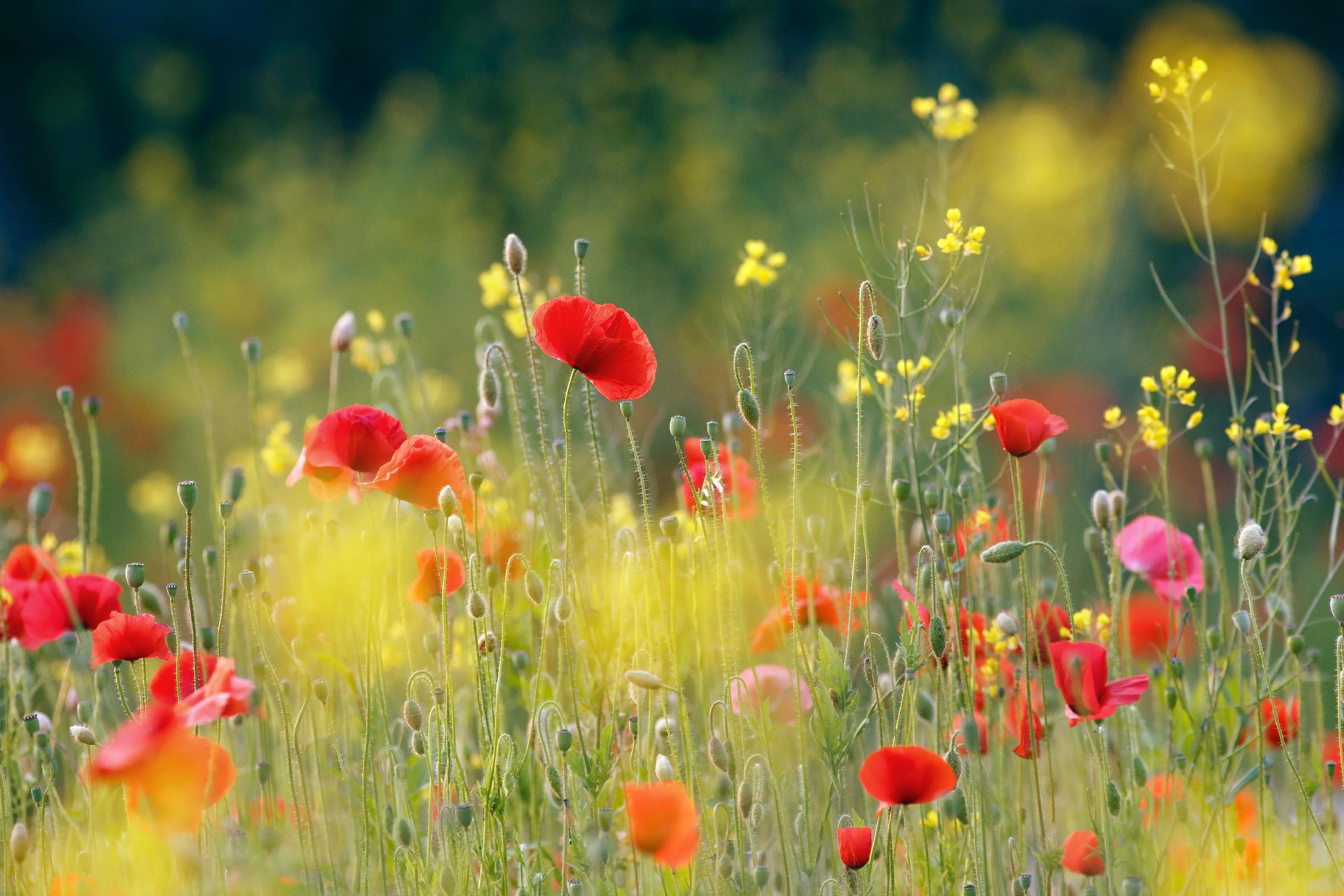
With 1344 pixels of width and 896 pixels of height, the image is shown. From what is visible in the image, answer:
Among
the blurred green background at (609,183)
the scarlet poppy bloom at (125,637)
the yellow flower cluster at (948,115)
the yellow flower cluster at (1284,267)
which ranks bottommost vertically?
the scarlet poppy bloom at (125,637)

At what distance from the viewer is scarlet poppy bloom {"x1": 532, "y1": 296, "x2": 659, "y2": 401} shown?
4.14ft

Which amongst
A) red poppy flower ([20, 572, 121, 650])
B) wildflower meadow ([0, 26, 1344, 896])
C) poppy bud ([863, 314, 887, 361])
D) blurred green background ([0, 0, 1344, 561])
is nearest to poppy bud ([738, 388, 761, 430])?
wildflower meadow ([0, 26, 1344, 896])

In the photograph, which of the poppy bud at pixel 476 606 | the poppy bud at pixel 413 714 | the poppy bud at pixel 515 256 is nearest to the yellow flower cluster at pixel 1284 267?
the poppy bud at pixel 515 256

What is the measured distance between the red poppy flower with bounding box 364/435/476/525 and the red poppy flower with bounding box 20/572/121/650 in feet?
1.22

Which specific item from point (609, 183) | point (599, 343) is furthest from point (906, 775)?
point (609, 183)

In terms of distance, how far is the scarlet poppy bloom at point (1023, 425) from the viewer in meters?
1.20

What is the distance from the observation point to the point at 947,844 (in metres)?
1.37

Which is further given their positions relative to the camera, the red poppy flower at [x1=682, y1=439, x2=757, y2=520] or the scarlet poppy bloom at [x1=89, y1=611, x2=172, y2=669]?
the red poppy flower at [x1=682, y1=439, x2=757, y2=520]

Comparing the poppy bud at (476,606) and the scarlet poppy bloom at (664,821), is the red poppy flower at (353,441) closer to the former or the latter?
the poppy bud at (476,606)

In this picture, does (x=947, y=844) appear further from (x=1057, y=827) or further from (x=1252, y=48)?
(x=1252, y=48)

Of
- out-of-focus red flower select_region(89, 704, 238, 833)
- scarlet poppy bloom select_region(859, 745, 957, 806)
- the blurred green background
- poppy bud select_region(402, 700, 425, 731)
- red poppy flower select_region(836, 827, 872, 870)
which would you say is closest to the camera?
out-of-focus red flower select_region(89, 704, 238, 833)

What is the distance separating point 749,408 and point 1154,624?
0.83 meters

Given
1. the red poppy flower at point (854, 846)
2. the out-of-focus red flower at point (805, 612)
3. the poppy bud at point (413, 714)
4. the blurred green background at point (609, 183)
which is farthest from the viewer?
the blurred green background at point (609, 183)

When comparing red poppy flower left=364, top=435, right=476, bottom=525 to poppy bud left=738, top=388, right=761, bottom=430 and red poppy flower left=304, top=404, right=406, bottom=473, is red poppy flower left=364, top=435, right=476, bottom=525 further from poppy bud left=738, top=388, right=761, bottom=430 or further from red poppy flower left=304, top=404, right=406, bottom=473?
poppy bud left=738, top=388, right=761, bottom=430
